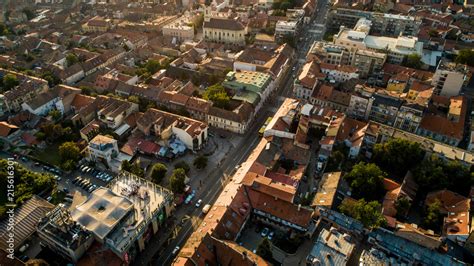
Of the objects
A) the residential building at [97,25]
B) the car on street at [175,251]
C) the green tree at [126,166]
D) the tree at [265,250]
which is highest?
the residential building at [97,25]

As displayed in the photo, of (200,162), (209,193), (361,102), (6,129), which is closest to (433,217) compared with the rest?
(361,102)

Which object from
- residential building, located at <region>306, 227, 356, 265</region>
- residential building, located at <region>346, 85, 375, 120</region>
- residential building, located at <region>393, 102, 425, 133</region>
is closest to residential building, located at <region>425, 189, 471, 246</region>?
residential building, located at <region>306, 227, 356, 265</region>

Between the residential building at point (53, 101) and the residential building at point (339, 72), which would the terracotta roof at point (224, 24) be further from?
the residential building at point (53, 101)

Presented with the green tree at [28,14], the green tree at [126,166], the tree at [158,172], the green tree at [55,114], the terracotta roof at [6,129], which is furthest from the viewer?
the green tree at [28,14]

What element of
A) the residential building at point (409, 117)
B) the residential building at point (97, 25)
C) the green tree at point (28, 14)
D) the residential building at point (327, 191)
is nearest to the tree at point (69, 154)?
the residential building at point (327, 191)

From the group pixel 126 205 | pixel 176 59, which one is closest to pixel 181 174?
pixel 126 205
